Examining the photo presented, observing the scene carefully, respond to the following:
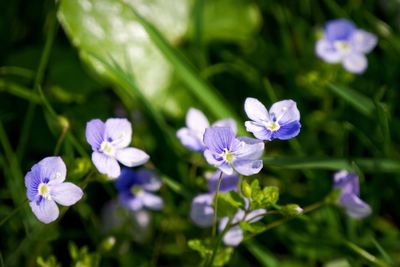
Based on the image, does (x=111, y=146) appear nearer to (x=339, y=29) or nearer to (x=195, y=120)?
(x=195, y=120)

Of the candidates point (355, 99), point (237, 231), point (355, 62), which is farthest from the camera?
point (355, 62)

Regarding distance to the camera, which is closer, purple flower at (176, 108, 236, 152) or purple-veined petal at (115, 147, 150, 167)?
purple-veined petal at (115, 147, 150, 167)

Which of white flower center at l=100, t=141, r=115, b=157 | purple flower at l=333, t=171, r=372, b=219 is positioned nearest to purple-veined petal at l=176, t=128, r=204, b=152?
white flower center at l=100, t=141, r=115, b=157

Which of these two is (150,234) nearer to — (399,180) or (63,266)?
(63,266)

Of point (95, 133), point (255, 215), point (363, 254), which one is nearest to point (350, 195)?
point (363, 254)

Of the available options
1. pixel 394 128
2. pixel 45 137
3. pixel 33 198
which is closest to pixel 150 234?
pixel 45 137

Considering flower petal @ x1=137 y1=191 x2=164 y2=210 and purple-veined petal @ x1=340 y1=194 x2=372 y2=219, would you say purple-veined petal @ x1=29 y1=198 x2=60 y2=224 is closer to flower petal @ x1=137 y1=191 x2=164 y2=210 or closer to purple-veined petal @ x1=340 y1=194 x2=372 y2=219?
flower petal @ x1=137 y1=191 x2=164 y2=210
